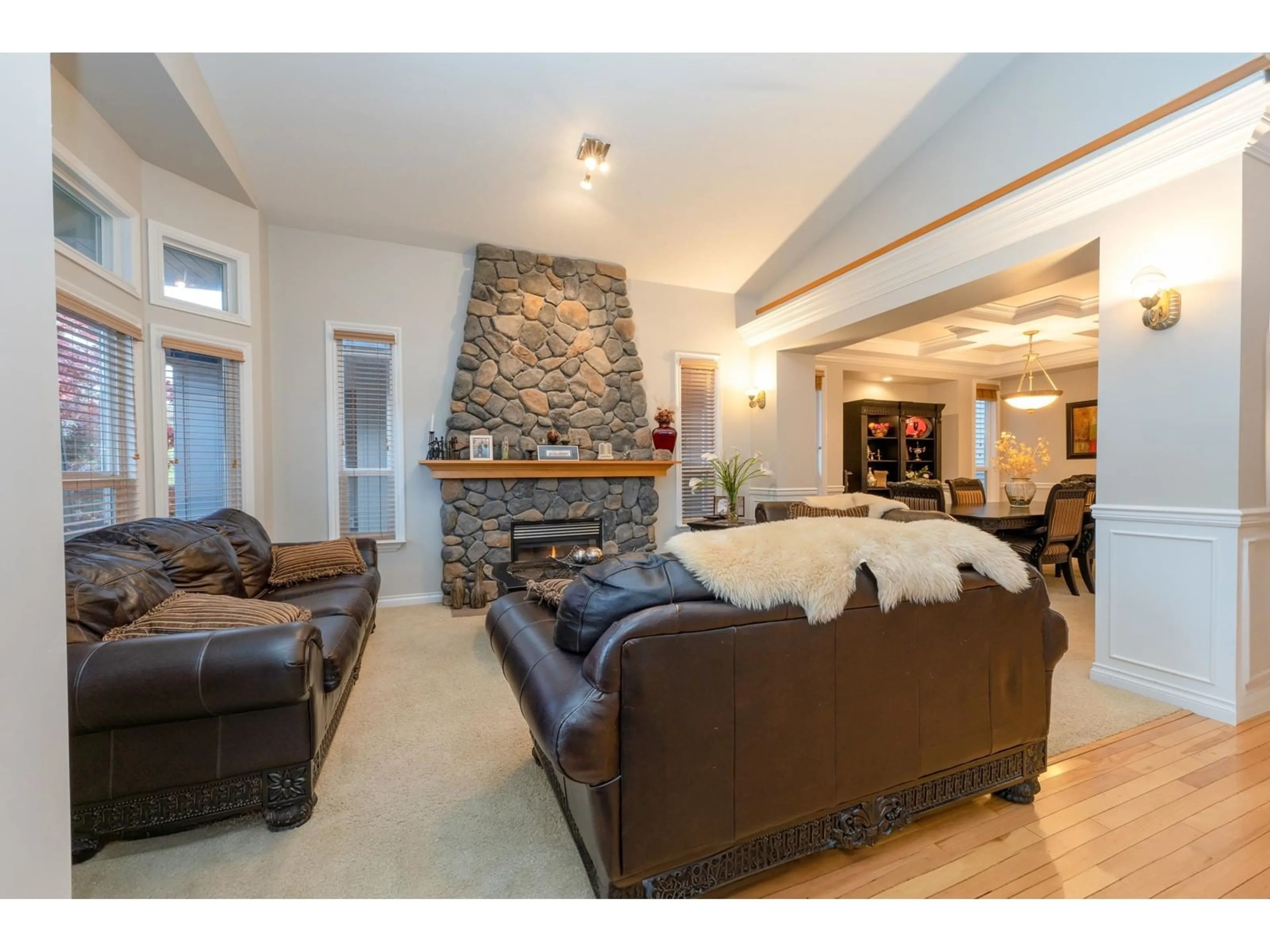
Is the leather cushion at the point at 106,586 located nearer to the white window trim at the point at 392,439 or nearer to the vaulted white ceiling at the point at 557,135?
the white window trim at the point at 392,439

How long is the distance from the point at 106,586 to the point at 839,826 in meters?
2.42

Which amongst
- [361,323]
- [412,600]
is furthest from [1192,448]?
[361,323]

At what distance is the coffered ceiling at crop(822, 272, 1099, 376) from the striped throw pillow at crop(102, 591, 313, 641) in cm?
493

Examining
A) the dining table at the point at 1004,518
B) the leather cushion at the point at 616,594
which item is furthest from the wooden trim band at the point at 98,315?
the dining table at the point at 1004,518

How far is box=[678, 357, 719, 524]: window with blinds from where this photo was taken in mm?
5551

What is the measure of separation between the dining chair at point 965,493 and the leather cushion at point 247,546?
6.25 meters

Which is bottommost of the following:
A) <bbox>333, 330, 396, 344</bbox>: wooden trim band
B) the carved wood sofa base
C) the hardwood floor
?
the hardwood floor

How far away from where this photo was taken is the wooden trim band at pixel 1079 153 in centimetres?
221

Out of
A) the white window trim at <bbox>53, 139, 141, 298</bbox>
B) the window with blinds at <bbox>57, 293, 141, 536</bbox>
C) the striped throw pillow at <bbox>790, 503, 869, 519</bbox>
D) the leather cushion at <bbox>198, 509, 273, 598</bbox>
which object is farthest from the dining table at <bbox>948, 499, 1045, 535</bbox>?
the white window trim at <bbox>53, 139, 141, 298</bbox>

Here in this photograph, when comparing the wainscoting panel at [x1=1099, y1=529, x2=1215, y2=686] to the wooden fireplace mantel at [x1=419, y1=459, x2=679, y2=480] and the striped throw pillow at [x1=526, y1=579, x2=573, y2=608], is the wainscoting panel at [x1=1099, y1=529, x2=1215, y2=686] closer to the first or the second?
the striped throw pillow at [x1=526, y1=579, x2=573, y2=608]

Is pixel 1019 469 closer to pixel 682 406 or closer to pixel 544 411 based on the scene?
pixel 682 406

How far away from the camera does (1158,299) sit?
8.03ft
